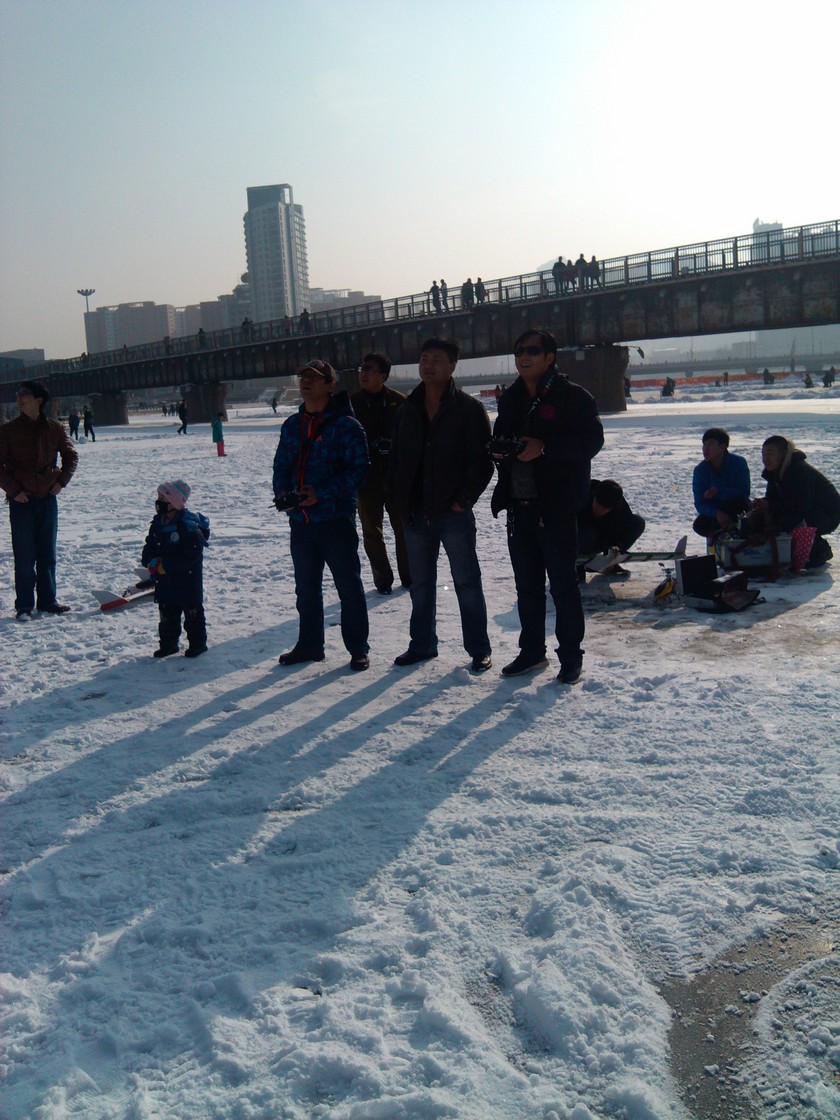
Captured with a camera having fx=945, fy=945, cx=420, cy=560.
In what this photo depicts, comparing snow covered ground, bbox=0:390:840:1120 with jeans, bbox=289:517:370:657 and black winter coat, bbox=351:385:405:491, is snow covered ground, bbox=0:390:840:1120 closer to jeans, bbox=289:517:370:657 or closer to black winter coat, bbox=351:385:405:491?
jeans, bbox=289:517:370:657

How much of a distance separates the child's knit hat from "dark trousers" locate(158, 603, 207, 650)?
682mm

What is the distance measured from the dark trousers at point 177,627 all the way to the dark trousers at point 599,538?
2.99 metres

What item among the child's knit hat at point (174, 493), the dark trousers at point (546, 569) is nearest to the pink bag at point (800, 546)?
the dark trousers at point (546, 569)

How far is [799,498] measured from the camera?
24.8ft

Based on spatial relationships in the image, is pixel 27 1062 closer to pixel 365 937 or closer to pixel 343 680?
pixel 365 937

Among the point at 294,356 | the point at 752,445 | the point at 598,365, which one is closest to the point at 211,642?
the point at 752,445

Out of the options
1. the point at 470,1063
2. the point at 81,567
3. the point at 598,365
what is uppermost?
the point at 598,365

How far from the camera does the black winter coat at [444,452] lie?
5480mm

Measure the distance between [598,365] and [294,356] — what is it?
66.0 feet

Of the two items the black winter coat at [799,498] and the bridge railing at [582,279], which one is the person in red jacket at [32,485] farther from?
the bridge railing at [582,279]

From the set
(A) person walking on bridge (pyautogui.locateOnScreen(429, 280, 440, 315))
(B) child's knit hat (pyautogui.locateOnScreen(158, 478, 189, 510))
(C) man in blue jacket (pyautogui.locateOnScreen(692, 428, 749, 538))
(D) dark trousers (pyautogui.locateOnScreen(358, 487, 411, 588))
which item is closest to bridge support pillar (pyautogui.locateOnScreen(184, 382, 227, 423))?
(A) person walking on bridge (pyautogui.locateOnScreen(429, 280, 440, 315))

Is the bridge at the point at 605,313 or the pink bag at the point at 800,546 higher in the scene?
the bridge at the point at 605,313

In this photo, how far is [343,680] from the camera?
559cm

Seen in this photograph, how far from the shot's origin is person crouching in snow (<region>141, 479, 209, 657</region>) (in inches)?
241
